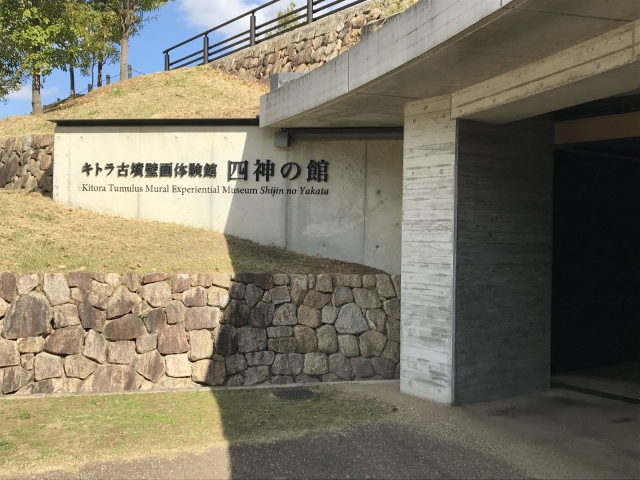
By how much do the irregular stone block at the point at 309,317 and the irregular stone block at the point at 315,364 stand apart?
0.47m

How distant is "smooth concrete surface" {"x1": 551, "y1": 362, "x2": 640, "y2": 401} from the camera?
28.0 ft

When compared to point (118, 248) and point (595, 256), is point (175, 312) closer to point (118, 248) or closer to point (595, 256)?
point (118, 248)

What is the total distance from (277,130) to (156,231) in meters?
3.03

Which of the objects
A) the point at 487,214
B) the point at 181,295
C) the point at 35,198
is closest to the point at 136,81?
the point at 35,198

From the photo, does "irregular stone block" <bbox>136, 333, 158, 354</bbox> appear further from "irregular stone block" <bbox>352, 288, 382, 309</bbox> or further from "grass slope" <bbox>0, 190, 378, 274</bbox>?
"irregular stone block" <bbox>352, 288, 382, 309</bbox>

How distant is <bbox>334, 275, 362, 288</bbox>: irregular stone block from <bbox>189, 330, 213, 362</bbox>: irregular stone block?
2.25 meters

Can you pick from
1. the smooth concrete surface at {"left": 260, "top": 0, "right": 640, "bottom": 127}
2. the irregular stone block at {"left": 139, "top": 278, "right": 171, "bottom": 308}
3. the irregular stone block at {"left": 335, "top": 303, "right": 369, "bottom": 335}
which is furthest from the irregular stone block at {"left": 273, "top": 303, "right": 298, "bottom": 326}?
the smooth concrete surface at {"left": 260, "top": 0, "right": 640, "bottom": 127}

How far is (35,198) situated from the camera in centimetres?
1258

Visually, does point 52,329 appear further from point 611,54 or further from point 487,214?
point 611,54

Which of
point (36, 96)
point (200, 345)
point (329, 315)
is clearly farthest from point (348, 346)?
point (36, 96)

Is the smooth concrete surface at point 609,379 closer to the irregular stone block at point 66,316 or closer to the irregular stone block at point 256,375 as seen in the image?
the irregular stone block at point 256,375

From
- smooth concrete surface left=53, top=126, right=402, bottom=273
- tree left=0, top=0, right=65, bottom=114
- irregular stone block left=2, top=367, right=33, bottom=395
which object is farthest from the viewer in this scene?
tree left=0, top=0, right=65, bottom=114

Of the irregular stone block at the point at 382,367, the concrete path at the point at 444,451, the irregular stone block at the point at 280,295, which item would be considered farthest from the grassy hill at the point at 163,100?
the concrete path at the point at 444,451

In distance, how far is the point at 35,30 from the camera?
58.7 ft
